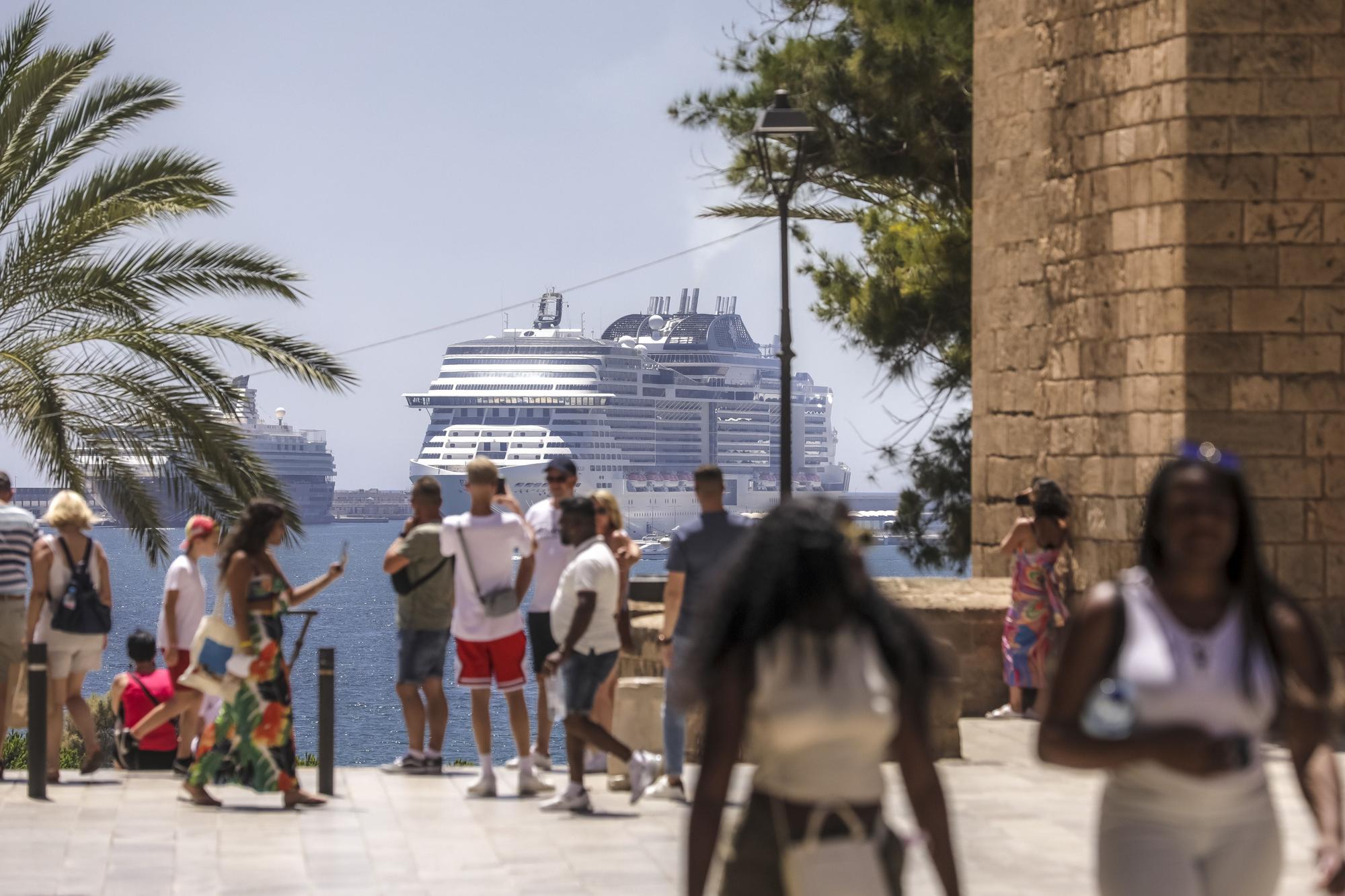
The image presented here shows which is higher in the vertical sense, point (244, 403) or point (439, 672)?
point (244, 403)

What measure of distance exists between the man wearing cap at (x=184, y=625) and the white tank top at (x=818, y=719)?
559cm

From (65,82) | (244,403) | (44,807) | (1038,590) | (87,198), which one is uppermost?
(65,82)

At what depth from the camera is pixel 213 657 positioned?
748 centimetres

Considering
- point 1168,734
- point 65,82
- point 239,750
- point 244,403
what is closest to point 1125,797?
point 1168,734

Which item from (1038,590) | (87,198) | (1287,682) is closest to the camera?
(1287,682)

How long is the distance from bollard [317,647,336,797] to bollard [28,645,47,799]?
3.64 feet

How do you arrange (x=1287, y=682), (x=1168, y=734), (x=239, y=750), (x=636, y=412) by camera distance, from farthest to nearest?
(x=636, y=412)
(x=239, y=750)
(x=1287, y=682)
(x=1168, y=734)

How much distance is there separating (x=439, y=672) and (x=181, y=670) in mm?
1162

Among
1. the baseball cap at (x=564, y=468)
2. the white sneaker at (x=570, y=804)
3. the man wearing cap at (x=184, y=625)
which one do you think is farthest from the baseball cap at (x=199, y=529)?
the white sneaker at (x=570, y=804)

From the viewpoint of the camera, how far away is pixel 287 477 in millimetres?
127562

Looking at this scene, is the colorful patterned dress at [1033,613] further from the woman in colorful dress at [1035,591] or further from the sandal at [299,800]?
the sandal at [299,800]

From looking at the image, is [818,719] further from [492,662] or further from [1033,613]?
[1033,613]

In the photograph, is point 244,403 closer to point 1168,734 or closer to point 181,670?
point 181,670

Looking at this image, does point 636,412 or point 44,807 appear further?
point 636,412
